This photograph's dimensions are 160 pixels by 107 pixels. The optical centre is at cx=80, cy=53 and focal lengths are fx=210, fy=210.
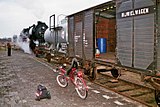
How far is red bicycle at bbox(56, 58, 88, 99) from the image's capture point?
814 centimetres

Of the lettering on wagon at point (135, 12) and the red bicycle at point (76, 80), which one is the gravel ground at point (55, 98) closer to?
the red bicycle at point (76, 80)

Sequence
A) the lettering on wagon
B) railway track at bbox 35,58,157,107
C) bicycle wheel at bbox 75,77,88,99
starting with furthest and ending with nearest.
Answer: bicycle wheel at bbox 75,77,88,99
railway track at bbox 35,58,157,107
the lettering on wagon

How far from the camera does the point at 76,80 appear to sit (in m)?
8.65

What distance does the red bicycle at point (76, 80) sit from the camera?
26.7 ft

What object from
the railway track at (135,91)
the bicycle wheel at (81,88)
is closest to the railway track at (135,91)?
the railway track at (135,91)

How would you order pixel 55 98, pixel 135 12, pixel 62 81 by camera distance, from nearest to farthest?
pixel 135 12, pixel 55 98, pixel 62 81

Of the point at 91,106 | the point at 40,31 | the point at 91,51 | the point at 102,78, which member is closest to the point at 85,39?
the point at 91,51

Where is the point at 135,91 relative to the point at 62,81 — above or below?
below

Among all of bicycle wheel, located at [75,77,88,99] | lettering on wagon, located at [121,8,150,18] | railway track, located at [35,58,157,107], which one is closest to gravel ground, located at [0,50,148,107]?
bicycle wheel, located at [75,77,88,99]

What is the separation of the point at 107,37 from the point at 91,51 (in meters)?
4.49

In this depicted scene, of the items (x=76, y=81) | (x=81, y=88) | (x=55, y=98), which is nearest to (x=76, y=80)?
(x=76, y=81)

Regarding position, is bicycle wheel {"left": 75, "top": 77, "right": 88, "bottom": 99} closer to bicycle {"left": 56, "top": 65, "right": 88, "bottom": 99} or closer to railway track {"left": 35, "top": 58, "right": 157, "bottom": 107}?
bicycle {"left": 56, "top": 65, "right": 88, "bottom": 99}

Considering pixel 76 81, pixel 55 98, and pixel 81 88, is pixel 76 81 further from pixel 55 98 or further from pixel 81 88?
pixel 55 98

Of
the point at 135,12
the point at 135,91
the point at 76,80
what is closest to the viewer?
the point at 135,12
